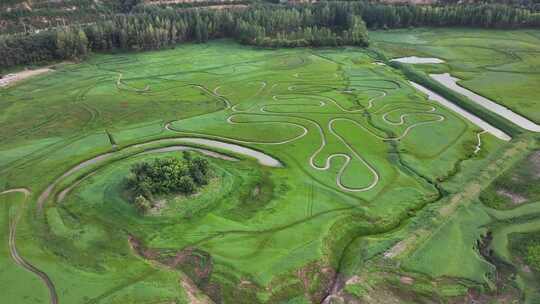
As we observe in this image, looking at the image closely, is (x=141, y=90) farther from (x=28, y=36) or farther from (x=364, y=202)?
(x=364, y=202)

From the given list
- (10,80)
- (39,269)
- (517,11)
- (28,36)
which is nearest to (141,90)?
(10,80)

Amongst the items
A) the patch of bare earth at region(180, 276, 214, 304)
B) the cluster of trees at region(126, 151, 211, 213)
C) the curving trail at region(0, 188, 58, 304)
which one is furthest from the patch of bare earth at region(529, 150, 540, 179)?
the curving trail at region(0, 188, 58, 304)

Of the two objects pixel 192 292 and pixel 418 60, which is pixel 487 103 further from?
pixel 192 292

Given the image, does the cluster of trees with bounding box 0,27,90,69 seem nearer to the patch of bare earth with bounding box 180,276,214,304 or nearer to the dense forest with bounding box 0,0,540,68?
the dense forest with bounding box 0,0,540,68

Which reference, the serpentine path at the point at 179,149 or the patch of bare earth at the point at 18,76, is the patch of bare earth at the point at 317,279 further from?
the patch of bare earth at the point at 18,76

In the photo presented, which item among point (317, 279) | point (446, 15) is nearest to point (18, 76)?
point (317, 279)
